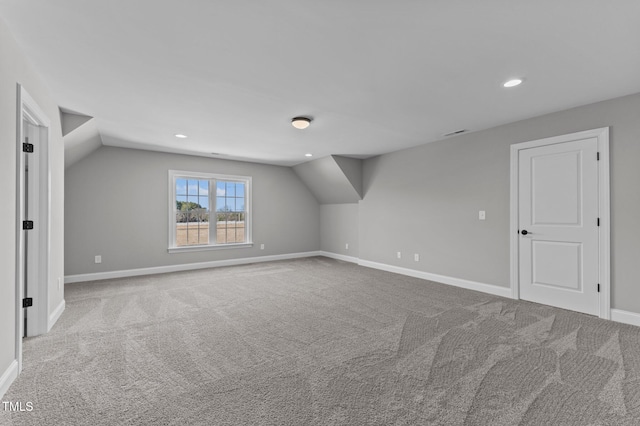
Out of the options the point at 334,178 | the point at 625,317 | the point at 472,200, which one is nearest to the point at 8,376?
the point at 472,200

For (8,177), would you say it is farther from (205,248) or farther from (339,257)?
(339,257)

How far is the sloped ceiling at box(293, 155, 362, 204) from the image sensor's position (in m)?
6.16

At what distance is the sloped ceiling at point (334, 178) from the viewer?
616 centimetres

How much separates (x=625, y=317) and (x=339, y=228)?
16.4 feet

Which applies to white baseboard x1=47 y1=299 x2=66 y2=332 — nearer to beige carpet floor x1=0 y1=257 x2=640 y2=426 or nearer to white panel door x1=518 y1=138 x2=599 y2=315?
beige carpet floor x1=0 y1=257 x2=640 y2=426

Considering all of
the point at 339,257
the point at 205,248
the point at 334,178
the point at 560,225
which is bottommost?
the point at 339,257

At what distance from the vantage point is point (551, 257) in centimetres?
366

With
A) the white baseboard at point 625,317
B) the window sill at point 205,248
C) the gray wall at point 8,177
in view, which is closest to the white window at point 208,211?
the window sill at point 205,248

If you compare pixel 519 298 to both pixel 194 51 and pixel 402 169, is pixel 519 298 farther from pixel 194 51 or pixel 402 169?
pixel 194 51

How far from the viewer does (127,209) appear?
210 inches

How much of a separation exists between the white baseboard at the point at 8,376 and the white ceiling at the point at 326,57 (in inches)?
86.8

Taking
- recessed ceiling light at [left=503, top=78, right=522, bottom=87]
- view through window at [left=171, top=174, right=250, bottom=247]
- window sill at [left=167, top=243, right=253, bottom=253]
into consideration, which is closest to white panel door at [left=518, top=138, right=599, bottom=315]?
recessed ceiling light at [left=503, top=78, right=522, bottom=87]

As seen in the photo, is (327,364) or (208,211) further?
(208,211)

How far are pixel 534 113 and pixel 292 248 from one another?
5.40 m
